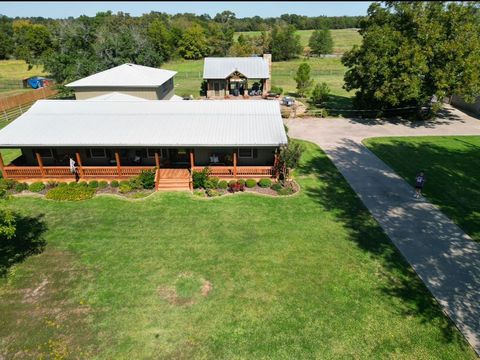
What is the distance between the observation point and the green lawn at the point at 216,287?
1277cm

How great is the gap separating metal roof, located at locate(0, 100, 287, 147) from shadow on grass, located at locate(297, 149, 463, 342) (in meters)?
4.78

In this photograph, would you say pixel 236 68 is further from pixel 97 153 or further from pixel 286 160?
pixel 286 160

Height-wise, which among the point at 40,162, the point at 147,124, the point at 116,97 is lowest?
the point at 40,162

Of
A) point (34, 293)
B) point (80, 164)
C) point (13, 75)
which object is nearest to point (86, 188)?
point (80, 164)

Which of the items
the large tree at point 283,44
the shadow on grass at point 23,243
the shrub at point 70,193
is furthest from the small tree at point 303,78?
the large tree at point 283,44

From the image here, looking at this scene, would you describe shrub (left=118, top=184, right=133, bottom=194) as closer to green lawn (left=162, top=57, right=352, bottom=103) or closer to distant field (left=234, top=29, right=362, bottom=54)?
green lawn (left=162, top=57, right=352, bottom=103)

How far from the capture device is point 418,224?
19.9m

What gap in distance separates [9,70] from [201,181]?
7995 cm

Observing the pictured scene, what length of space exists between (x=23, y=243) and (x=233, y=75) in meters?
35.9

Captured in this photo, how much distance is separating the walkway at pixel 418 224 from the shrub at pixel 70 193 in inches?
727

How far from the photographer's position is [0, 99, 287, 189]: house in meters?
23.8

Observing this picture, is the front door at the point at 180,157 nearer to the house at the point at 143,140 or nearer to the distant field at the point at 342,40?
the house at the point at 143,140

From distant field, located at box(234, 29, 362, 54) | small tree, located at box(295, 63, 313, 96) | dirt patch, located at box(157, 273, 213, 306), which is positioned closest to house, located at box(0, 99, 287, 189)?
dirt patch, located at box(157, 273, 213, 306)

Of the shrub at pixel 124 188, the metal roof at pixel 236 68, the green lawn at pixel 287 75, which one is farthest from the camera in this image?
the green lawn at pixel 287 75
